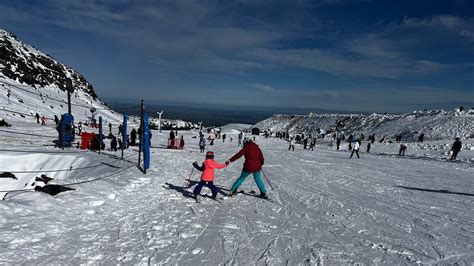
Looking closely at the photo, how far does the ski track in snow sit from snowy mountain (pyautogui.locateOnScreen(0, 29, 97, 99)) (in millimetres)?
62539

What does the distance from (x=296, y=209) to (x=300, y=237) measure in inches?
83.9

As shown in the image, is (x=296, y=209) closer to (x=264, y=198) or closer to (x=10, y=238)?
(x=264, y=198)

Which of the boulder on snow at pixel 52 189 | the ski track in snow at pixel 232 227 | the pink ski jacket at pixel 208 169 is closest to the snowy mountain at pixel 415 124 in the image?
the ski track in snow at pixel 232 227

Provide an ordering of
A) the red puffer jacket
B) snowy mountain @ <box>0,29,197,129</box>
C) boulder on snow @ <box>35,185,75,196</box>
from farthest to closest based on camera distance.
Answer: snowy mountain @ <box>0,29,197,129</box> → the red puffer jacket → boulder on snow @ <box>35,185,75,196</box>

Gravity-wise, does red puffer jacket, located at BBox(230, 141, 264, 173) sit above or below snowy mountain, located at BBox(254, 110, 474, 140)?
below

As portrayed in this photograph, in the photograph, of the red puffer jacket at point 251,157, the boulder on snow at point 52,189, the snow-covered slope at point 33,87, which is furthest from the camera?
the snow-covered slope at point 33,87

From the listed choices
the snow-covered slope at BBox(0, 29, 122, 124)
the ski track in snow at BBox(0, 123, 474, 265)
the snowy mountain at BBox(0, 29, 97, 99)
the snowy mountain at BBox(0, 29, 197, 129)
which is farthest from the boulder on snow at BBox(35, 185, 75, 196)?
the snowy mountain at BBox(0, 29, 97, 99)

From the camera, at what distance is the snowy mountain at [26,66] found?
223 ft

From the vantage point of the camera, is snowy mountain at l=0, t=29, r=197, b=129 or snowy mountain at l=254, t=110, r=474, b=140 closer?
snowy mountain at l=254, t=110, r=474, b=140

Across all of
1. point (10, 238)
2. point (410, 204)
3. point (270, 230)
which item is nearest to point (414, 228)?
point (410, 204)

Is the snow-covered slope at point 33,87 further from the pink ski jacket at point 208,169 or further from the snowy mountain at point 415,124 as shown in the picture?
the snowy mountain at point 415,124

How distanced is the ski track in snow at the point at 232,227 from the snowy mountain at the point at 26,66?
62539mm

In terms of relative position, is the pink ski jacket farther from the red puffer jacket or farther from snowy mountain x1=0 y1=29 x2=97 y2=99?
snowy mountain x1=0 y1=29 x2=97 y2=99

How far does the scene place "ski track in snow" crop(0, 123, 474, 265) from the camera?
515cm
